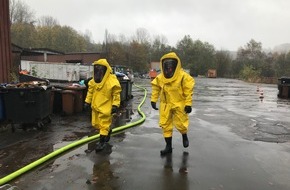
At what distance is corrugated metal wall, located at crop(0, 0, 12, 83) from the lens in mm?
12391

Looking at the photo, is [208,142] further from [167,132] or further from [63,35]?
[63,35]

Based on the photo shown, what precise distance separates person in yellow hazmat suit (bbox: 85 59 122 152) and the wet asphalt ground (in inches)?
21.0

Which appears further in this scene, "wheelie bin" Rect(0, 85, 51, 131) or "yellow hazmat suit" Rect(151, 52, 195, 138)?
"wheelie bin" Rect(0, 85, 51, 131)

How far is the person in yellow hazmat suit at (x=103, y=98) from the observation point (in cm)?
665

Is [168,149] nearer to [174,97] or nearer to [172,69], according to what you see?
[174,97]

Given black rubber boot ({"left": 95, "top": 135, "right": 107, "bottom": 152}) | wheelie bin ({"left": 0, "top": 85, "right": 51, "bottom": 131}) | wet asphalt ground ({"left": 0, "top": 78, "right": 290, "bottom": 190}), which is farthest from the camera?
wheelie bin ({"left": 0, "top": 85, "right": 51, "bottom": 131})

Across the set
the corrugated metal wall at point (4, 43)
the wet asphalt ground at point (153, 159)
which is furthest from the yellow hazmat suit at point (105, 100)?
the corrugated metal wall at point (4, 43)

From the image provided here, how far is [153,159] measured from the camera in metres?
6.21

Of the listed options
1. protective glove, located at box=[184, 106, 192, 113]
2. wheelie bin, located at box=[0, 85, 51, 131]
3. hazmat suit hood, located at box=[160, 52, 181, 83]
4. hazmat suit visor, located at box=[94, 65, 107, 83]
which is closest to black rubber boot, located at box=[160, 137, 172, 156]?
protective glove, located at box=[184, 106, 192, 113]

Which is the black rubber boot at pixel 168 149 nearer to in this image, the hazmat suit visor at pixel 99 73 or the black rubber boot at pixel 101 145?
the black rubber boot at pixel 101 145

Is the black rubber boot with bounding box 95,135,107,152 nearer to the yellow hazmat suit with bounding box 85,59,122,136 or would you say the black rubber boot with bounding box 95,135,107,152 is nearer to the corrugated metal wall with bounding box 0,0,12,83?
the yellow hazmat suit with bounding box 85,59,122,136

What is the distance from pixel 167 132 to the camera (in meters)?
6.57

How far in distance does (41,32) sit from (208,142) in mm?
72969

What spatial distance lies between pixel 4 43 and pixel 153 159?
9060 millimetres
